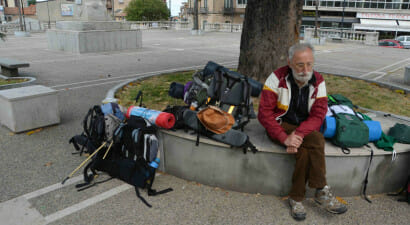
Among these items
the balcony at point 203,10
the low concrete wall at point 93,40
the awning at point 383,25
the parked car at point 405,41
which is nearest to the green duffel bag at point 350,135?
the low concrete wall at point 93,40

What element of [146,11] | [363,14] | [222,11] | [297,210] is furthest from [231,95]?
[146,11]

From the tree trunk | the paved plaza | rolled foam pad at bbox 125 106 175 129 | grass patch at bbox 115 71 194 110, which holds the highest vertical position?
the tree trunk

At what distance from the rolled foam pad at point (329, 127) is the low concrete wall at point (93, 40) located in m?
13.0

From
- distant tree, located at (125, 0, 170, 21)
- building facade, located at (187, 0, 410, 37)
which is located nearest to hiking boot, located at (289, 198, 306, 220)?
building facade, located at (187, 0, 410, 37)

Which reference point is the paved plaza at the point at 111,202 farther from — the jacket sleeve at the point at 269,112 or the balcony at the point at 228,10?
the balcony at the point at 228,10

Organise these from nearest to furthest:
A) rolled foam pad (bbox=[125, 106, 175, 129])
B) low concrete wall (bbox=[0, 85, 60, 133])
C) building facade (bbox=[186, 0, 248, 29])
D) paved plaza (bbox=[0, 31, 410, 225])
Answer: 1. paved plaza (bbox=[0, 31, 410, 225])
2. rolled foam pad (bbox=[125, 106, 175, 129])
3. low concrete wall (bbox=[0, 85, 60, 133])
4. building facade (bbox=[186, 0, 248, 29])

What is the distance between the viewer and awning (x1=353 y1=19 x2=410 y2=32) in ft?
155

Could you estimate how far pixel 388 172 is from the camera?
11.3 feet

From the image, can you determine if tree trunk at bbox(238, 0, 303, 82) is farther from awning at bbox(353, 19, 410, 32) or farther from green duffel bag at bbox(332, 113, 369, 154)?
awning at bbox(353, 19, 410, 32)

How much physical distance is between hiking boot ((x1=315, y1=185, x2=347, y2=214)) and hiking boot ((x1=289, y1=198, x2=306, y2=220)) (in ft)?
0.68

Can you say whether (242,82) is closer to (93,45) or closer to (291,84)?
(291,84)

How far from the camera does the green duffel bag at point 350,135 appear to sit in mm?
3271

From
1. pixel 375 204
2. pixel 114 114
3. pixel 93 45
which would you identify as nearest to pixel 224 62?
pixel 93 45

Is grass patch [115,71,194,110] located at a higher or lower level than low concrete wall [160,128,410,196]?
higher
